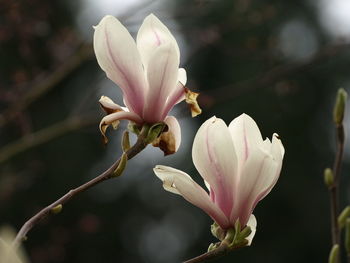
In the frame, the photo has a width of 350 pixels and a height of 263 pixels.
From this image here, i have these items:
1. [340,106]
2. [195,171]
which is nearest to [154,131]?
[340,106]

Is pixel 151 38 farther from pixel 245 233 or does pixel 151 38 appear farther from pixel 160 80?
pixel 245 233

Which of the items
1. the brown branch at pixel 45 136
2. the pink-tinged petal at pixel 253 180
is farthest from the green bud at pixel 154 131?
the brown branch at pixel 45 136

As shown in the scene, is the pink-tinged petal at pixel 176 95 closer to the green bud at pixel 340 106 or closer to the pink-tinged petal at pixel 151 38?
the pink-tinged petal at pixel 151 38

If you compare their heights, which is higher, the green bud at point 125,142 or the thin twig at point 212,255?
the green bud at point 125,142

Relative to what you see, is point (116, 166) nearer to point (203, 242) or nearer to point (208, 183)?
point (208, 183)

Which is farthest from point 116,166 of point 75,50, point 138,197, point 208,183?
point 138,197
